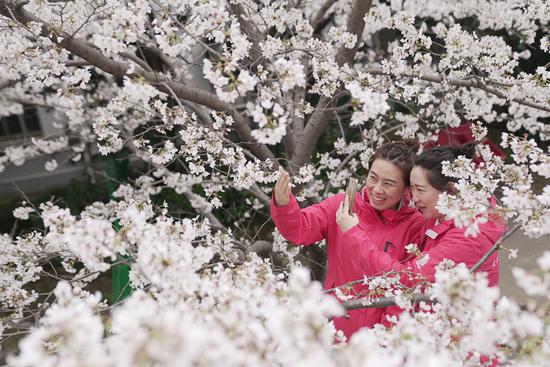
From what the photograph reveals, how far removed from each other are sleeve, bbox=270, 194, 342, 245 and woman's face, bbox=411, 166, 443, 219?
0.53 metres

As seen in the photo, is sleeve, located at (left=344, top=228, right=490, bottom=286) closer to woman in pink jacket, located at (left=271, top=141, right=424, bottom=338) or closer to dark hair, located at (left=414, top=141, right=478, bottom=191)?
woman in pink jacket, located at (left=271, top=141, right=424, bottom=338)

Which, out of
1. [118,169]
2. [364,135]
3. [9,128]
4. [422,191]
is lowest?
[9,128]

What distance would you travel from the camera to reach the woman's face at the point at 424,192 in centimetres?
250

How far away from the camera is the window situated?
Result: 12266 millimetres

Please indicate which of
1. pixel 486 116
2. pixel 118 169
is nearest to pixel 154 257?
pixel 486 116

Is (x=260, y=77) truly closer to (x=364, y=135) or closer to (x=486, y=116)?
(x=364, y=135)

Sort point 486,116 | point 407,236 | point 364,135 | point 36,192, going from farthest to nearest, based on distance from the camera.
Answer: point 36,192 < point 486,116 < point 364,135 < point 407,236

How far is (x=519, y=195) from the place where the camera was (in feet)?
6.46

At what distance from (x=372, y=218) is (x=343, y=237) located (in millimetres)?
360

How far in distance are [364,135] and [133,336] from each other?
4087 millimetres

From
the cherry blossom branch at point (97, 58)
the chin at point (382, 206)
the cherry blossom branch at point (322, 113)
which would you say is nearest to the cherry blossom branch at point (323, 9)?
the cherry blossom branch at point (322, 113)

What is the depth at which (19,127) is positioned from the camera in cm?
1246

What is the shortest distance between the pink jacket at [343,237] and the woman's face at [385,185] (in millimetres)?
72

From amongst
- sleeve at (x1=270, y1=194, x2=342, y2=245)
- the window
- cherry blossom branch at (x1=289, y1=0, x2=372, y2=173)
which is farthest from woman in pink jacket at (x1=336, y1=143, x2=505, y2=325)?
the window
